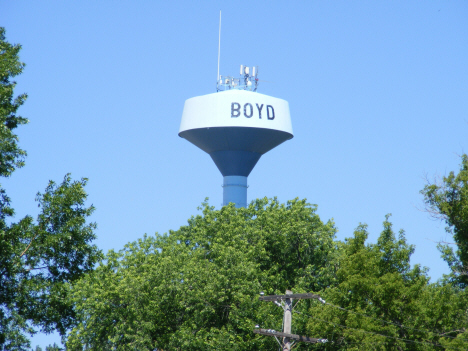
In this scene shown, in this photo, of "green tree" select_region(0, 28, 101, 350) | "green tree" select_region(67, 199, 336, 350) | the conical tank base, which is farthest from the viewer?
the conical tank base

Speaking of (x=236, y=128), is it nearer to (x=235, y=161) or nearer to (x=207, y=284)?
(x=235, y=161)

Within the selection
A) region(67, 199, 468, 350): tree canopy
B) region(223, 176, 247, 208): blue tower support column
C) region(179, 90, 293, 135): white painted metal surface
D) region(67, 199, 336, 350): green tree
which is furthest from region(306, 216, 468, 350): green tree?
region(223, 176, 247, 208): blue tower support column

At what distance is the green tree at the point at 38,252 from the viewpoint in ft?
72.4

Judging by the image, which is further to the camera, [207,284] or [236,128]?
[236,128]

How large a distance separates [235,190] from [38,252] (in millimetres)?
48100

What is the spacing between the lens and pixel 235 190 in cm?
7038

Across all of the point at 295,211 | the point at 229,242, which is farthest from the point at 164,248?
the point at 295,211

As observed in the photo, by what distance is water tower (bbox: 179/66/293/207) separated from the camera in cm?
6719

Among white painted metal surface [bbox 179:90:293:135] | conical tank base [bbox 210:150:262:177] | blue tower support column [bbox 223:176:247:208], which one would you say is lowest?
blue tower support column [bbox 223:176:247:208]

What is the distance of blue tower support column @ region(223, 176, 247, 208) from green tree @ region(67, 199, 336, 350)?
26.6m

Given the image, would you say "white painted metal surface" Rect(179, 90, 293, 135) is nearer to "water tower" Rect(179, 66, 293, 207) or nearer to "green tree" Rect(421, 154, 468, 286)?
"water tower" Rect(179, 66, 293, 207)

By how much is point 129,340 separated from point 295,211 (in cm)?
1170

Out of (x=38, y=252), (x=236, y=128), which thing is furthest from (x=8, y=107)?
(x=236, y=128)

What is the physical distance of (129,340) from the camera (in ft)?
124
